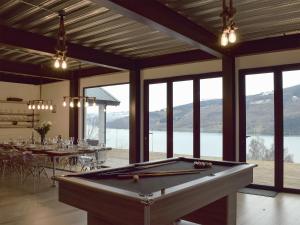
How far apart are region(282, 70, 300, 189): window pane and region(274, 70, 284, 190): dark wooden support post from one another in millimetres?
81

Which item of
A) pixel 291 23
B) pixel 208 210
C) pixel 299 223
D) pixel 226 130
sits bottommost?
pixel 299 223

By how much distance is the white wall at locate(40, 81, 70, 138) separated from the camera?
10.2 metres

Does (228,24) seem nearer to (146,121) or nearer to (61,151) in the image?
(61,151)

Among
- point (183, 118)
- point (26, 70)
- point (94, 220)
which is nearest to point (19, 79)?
point (26, 70)

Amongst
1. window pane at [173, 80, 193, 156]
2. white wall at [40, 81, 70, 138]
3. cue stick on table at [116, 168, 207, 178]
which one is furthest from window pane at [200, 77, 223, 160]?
white wall at [40, 81, 70, 138]

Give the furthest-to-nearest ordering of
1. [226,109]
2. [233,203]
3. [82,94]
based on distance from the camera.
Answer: [82,94]
[226,109]
[233,203]

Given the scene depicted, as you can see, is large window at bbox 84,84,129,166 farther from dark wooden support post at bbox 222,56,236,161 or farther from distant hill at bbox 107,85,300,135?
dark wooden support post at bbox 222,56,236,161

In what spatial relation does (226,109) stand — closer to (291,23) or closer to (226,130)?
(226,130)

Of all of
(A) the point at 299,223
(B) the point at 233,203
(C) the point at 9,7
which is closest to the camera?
(B) the point at 233,203

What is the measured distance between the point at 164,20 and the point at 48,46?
2726 mm

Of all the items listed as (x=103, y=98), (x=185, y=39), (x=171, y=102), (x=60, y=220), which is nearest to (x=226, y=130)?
(x=171, y=102)

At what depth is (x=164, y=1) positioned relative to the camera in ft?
13.9

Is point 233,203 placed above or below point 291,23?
below

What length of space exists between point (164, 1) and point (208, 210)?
302 cm
